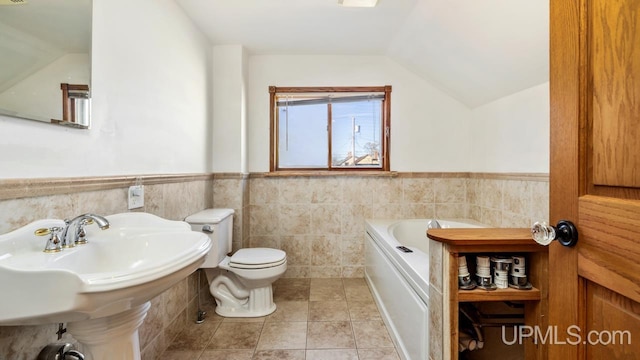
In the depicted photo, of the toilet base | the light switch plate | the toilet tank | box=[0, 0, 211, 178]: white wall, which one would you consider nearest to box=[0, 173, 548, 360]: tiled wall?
the toilet tank

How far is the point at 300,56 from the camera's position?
285 centimetres

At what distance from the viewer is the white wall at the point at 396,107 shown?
2842mm

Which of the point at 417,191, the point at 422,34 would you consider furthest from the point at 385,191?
the point at 422,34

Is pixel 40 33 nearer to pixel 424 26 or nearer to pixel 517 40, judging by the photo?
pixel 424 26

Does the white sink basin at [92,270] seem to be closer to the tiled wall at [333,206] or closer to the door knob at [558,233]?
the door knob at [558,233]

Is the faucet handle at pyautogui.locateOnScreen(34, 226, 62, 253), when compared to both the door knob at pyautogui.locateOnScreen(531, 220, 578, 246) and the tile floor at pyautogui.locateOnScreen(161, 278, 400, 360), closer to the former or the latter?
the tile floor at pyautogui.locateOnScreen(161, 278, 400, 360)

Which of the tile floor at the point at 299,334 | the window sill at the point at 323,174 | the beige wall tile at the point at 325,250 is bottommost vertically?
the tile floor at the point at 299,334

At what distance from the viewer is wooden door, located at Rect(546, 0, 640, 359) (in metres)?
0.48

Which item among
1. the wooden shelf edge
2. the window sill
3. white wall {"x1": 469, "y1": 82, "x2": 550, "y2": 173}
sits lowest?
the wooden shelf edge

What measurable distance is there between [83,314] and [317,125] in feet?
8.15

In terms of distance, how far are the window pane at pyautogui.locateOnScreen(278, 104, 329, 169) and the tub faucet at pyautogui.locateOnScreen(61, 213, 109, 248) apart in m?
2.02

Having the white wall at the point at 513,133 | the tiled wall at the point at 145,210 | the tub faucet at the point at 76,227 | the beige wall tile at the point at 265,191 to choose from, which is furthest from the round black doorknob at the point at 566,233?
the beige wall tile at the point at 265,191

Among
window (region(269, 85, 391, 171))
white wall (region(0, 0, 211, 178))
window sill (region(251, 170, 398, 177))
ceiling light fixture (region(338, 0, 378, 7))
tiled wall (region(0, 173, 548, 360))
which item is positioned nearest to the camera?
white wall (region(0, 0, 211, 178))

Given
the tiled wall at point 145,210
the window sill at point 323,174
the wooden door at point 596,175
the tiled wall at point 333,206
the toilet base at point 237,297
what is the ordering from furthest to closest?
the window sill at point 323,174 < the tiled wall at point 333,206 < the toilet base at point 237,297 < the tiled wall at point 145,210 < the wooden door at point 596,175
